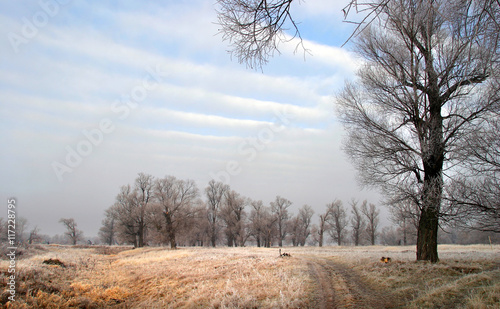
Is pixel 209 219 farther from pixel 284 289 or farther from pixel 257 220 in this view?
pixel 284 289

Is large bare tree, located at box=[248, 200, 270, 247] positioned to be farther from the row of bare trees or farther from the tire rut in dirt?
the tire rut in dirt

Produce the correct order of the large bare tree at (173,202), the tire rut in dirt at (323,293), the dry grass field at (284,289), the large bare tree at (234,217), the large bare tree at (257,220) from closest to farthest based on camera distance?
the dry grass field at (284,289)
the tire rut in dirt at (323,293)
the large bare tree at (173,202)
the large bare tree at (234,217)
the large bare tree at (257,220)

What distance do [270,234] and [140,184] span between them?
29.0 metres

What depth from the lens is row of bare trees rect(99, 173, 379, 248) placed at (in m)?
36.8

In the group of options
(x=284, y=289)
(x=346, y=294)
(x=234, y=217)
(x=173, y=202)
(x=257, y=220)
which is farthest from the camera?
(x=257, y=220)

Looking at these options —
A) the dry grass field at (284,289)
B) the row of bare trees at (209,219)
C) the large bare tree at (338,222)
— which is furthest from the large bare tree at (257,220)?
the dry grass field at (284,289)

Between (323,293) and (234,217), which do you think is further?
(234,217)

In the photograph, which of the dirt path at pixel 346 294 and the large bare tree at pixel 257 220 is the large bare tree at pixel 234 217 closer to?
the large bare tree at pixel 257 220

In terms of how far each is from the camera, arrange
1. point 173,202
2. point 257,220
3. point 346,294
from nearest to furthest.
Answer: point 346,294 → point 173,202 → point 257,220

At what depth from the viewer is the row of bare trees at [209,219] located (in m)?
36.8

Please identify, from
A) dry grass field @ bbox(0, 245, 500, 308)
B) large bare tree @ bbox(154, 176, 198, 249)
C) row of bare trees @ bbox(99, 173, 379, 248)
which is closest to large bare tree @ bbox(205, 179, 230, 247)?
row of bare trees @ bbox(99, 173, 379, 248)

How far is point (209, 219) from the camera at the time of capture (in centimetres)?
5638

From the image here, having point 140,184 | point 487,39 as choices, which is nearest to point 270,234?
point 140,184

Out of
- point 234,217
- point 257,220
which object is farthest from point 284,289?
point 257,220
